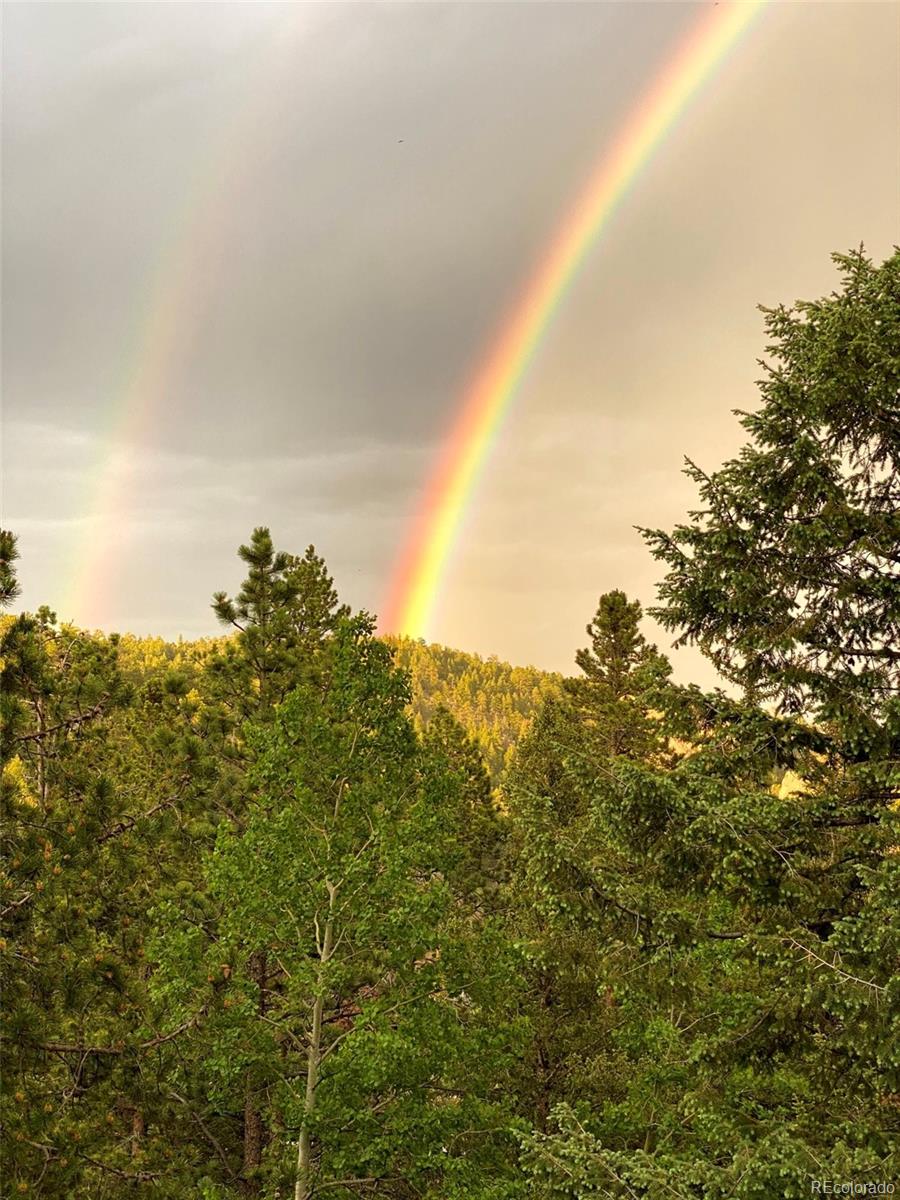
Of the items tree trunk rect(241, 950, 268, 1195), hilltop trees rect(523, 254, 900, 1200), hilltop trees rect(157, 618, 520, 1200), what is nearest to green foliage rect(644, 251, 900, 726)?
hilltop trees rect(523, 254, 900, 1200)

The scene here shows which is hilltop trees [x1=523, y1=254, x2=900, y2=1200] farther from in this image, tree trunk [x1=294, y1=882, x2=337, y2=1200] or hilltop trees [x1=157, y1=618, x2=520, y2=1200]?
tree trunk [x1=294, y1=882, x2=337, y2=1200]

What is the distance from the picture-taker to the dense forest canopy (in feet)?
21.4

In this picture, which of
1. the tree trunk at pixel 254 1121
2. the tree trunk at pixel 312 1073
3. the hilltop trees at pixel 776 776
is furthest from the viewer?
the tree trunk at pixel 254 1121

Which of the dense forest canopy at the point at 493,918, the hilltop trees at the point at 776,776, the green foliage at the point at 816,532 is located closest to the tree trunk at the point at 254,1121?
the dense forest canopy at the point at 493,918

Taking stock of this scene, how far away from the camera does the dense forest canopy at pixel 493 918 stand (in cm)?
651

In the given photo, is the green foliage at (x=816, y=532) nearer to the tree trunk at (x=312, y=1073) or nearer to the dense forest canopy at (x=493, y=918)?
the dense forest canopy at (x=493, y=918)

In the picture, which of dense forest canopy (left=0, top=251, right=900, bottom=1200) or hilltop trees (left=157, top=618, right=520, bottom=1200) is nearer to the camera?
dense forest canopy (left=0, top=251, right=900, bottom=1200)

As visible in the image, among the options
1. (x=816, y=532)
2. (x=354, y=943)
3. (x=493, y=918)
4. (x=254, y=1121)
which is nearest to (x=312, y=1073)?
(x=354, y=943)

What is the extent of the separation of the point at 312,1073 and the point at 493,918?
287cm

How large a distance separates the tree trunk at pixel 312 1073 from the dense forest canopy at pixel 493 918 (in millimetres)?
48

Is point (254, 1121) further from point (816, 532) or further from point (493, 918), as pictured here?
point (816, 532)

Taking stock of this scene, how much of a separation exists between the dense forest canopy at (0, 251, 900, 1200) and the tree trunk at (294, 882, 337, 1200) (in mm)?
48

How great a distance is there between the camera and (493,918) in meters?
10.6

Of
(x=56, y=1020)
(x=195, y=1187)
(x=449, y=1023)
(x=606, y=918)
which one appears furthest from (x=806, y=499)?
(x=195, y=1187)
